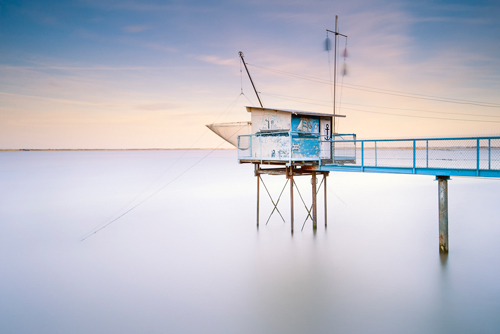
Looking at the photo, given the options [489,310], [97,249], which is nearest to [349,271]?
[489,310]

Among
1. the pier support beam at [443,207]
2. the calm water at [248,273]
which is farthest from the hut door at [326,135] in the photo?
the pier support beam at [443,207]

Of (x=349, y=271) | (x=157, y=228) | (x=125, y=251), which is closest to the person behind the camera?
(x=349, y=271)

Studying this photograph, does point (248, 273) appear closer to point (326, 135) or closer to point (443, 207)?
point (326, 135)

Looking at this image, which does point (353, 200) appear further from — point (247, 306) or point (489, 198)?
point (247, 306)

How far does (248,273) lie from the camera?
14742 millimetres

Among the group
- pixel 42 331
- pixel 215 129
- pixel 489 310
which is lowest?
pixel 42 331

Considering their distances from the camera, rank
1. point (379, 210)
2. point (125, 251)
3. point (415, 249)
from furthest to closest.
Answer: point (379, 210) → point (125, 251) → point (415, 249)

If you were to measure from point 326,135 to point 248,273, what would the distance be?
815cm

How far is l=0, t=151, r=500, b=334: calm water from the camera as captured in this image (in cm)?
1084

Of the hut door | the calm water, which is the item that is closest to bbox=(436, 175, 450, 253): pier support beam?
the calm water

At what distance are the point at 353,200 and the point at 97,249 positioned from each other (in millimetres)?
21623

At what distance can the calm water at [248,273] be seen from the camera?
10.8m

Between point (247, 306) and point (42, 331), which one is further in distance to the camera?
point (247, 306)

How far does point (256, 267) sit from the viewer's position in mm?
15359
